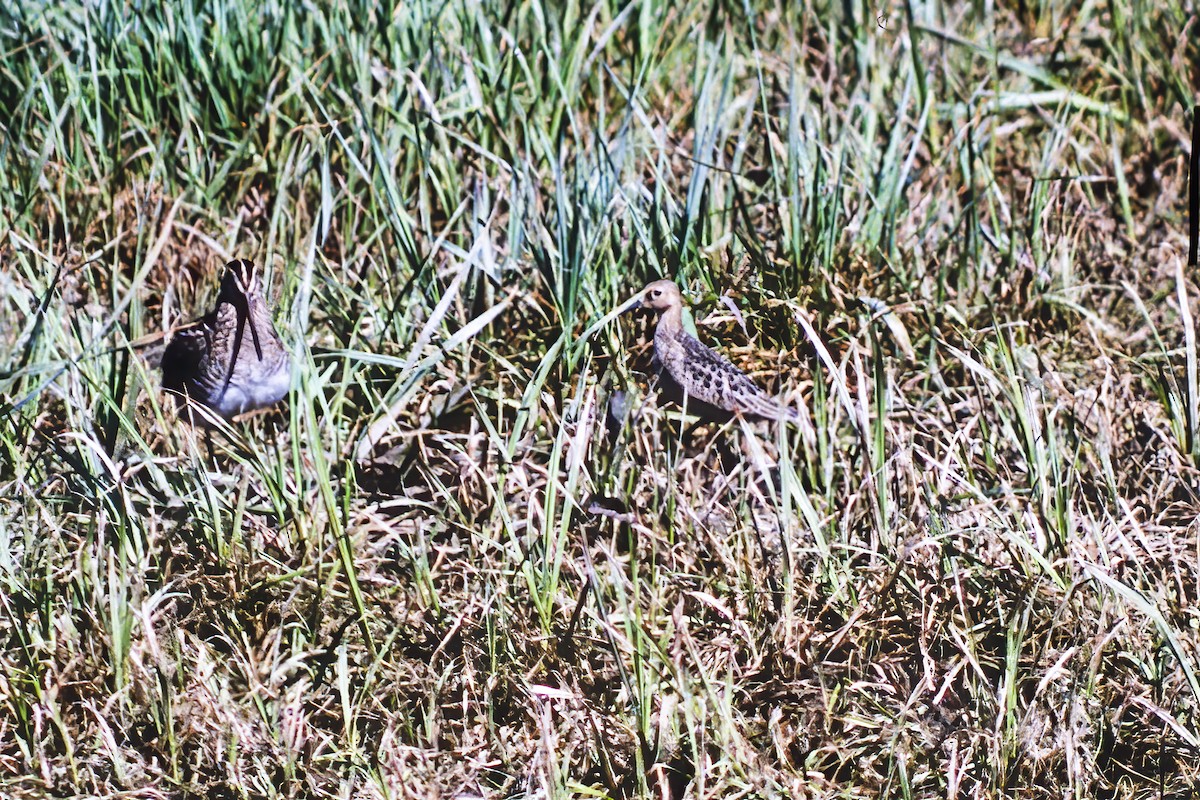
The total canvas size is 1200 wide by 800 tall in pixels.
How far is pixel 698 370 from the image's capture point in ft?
11.0

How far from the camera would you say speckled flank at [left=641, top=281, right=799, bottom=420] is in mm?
3340

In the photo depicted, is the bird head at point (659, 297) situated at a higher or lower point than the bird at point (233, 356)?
higher

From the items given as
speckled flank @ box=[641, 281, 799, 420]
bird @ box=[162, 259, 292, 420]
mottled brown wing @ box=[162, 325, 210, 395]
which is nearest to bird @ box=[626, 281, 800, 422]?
speckled flank @ box=[641, 281, 799, 420]

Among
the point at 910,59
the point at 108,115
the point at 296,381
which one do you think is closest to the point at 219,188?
the point at 108,115

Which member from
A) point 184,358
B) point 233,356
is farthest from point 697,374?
point 184,358

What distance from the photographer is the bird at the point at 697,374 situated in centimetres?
334

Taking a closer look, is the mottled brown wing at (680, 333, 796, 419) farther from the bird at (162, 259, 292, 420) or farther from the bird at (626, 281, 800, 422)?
the bird at (162, 259, 292, 420)

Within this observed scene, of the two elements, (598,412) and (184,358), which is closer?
(598,412)

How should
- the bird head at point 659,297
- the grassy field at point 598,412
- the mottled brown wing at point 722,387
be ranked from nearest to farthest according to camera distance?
the grassy field at point 598,412
the mottled brown wing at point 722,387
the bird head at point 659,297

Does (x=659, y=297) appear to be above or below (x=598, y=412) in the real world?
above

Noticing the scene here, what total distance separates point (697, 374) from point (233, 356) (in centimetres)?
107

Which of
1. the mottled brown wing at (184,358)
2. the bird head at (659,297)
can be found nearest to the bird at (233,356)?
the mottled brown wing at (184,358)

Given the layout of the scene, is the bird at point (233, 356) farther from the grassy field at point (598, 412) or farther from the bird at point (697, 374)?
the bird at point (697, 374)

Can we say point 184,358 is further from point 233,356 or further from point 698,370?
point 698,370
